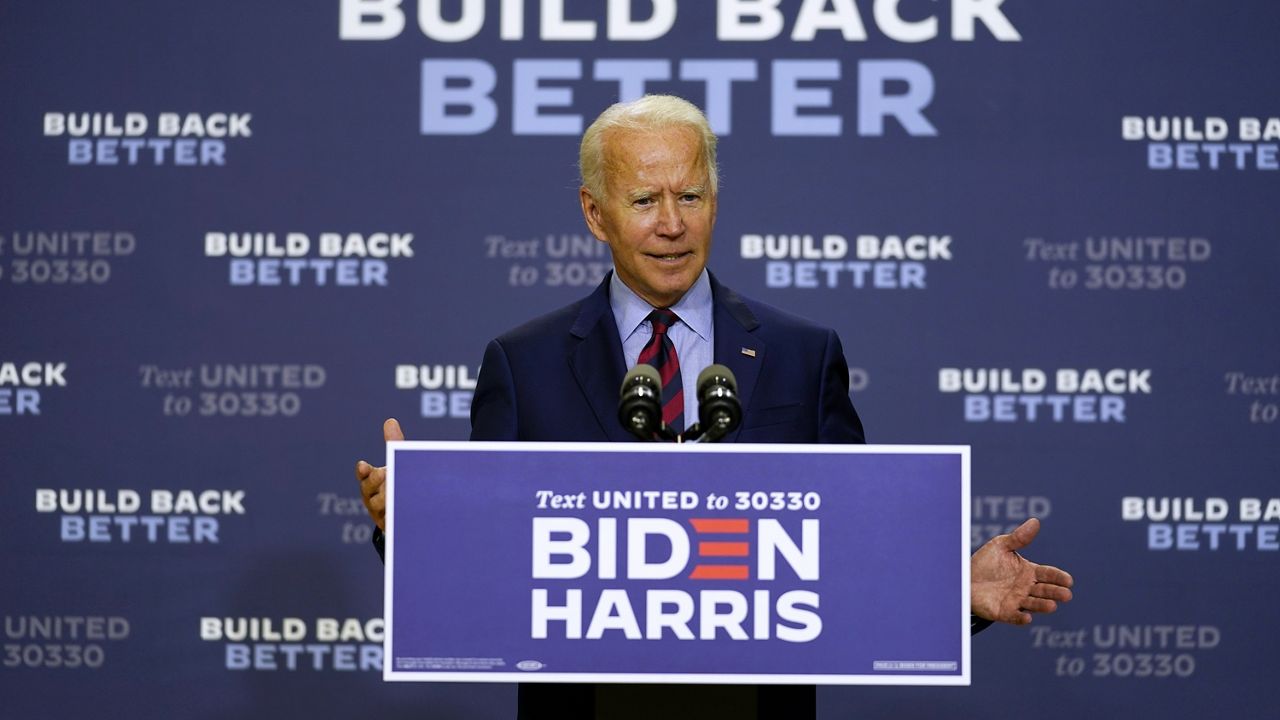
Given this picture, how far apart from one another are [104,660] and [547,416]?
2319mm

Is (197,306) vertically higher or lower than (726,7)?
lower

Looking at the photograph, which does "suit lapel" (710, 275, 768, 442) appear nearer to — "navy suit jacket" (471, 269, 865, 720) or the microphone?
"navy suit jacket" (471, 269, 865, 720)

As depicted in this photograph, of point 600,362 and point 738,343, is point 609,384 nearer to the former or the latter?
point 600,362

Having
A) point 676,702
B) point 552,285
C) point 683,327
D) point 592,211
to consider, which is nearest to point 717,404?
point 676,702

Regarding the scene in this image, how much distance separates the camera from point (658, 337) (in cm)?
192

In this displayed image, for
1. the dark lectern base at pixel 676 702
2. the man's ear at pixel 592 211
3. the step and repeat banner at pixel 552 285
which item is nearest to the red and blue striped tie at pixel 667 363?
the man's ear at pixel 592 211

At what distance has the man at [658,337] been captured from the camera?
1850mm

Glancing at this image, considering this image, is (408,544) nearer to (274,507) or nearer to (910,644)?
(910,644)

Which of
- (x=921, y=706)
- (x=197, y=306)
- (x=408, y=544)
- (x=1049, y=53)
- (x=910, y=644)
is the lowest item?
(x=921, y=706)

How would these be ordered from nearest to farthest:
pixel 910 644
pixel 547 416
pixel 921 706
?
pixel 910 644
pixel 547 416
pixel 921 706

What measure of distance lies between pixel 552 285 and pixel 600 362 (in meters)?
1.78

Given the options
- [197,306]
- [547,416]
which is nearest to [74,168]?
[197,306]

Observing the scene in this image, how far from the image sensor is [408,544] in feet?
4.75

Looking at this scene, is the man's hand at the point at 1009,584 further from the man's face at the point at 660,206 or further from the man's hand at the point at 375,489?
the man's hand at the point at 375,489
